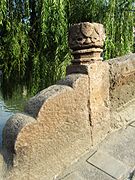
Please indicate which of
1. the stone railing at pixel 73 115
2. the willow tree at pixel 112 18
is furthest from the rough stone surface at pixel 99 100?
the willow tree at pixel 112 18

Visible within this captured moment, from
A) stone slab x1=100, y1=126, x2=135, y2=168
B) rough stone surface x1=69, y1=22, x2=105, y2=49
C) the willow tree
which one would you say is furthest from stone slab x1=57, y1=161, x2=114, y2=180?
the willow tree

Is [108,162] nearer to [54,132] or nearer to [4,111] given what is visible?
[54,132]

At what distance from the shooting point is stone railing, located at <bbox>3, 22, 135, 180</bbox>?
176 centimetres

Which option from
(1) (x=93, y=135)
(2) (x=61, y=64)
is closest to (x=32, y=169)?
(1) (x=93, y=135)

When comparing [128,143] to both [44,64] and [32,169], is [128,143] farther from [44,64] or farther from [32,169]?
[44,64]

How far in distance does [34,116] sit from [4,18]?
10.2ft

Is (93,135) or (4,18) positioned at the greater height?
(4,18)

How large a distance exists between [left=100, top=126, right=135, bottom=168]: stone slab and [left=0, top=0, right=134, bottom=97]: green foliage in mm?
2638

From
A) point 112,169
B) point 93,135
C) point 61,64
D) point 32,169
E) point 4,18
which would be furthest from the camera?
point 61,64

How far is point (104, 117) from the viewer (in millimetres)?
2281

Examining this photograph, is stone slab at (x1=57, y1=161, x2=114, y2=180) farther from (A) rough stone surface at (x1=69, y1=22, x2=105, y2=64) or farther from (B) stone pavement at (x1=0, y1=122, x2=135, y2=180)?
(A) rough stone surface at (x1=69, y1=22, x2=105, y2=64)

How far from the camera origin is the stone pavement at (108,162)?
6.21 feet

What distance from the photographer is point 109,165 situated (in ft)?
6.47

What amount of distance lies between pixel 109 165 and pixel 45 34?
3.09 metres
